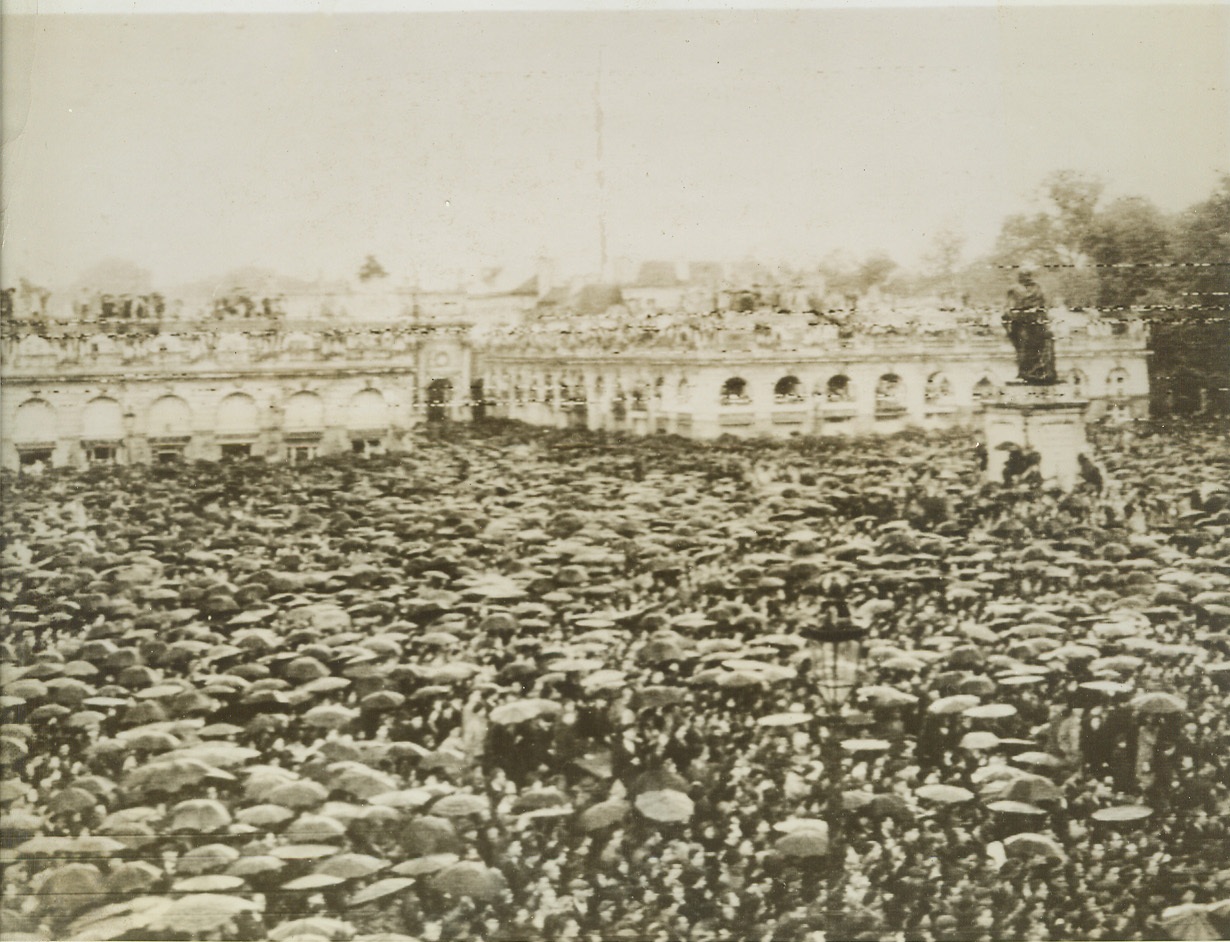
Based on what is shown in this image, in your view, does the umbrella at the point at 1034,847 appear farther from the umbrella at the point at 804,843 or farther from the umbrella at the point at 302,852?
the umbrella at the point at 302,852

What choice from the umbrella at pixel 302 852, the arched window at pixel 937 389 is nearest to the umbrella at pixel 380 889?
the umbrella at pixel 302 852

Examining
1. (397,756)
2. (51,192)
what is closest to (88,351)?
(51,192)

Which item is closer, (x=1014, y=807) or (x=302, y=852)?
(x=302, y=852)

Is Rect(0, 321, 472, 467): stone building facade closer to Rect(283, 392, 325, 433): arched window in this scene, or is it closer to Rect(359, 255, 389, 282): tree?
Rect(283, 392, 325, 433): arched window

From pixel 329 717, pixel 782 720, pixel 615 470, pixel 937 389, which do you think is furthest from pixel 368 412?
pixel 937 389

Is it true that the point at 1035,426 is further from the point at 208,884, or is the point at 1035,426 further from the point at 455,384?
the point at 208,884

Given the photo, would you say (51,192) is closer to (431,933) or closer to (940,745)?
(431,933)
